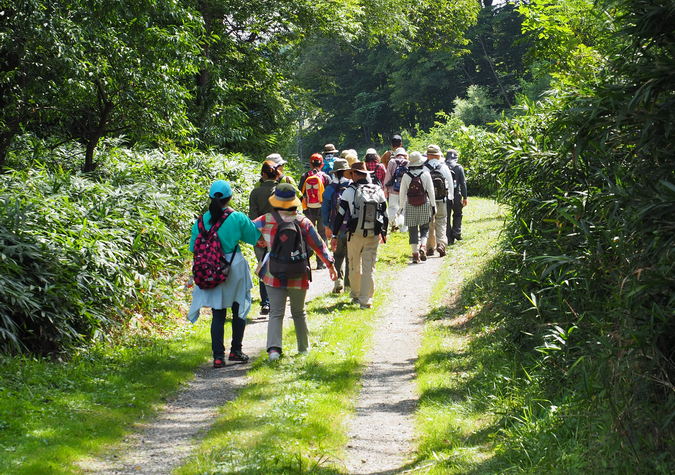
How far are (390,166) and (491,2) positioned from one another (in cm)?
5070

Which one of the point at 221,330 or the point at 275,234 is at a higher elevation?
the point at 275,234

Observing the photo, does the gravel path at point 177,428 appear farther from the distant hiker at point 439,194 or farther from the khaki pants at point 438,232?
the khaki pants at point 438,232

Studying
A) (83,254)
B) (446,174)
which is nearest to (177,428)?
(83,254)

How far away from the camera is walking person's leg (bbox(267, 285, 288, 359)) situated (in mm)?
8484

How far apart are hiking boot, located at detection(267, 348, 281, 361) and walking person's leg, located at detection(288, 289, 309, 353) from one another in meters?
0.35

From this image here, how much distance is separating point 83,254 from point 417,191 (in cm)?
668

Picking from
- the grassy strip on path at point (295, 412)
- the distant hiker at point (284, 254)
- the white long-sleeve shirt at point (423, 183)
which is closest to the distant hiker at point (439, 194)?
the white long-sleeve shirt at point (423, 183)

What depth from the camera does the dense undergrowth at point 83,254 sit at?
27.7ft

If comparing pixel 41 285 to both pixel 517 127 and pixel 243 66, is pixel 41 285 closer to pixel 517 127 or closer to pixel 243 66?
pixel 517 127

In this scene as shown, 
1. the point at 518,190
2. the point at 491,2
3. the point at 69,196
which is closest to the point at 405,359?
the point at 518,190

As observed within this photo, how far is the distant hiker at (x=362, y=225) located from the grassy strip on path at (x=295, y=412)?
101cm

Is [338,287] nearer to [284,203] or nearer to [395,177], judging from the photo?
[284,203]

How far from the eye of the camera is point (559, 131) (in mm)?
5652

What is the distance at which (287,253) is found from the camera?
329 inches
